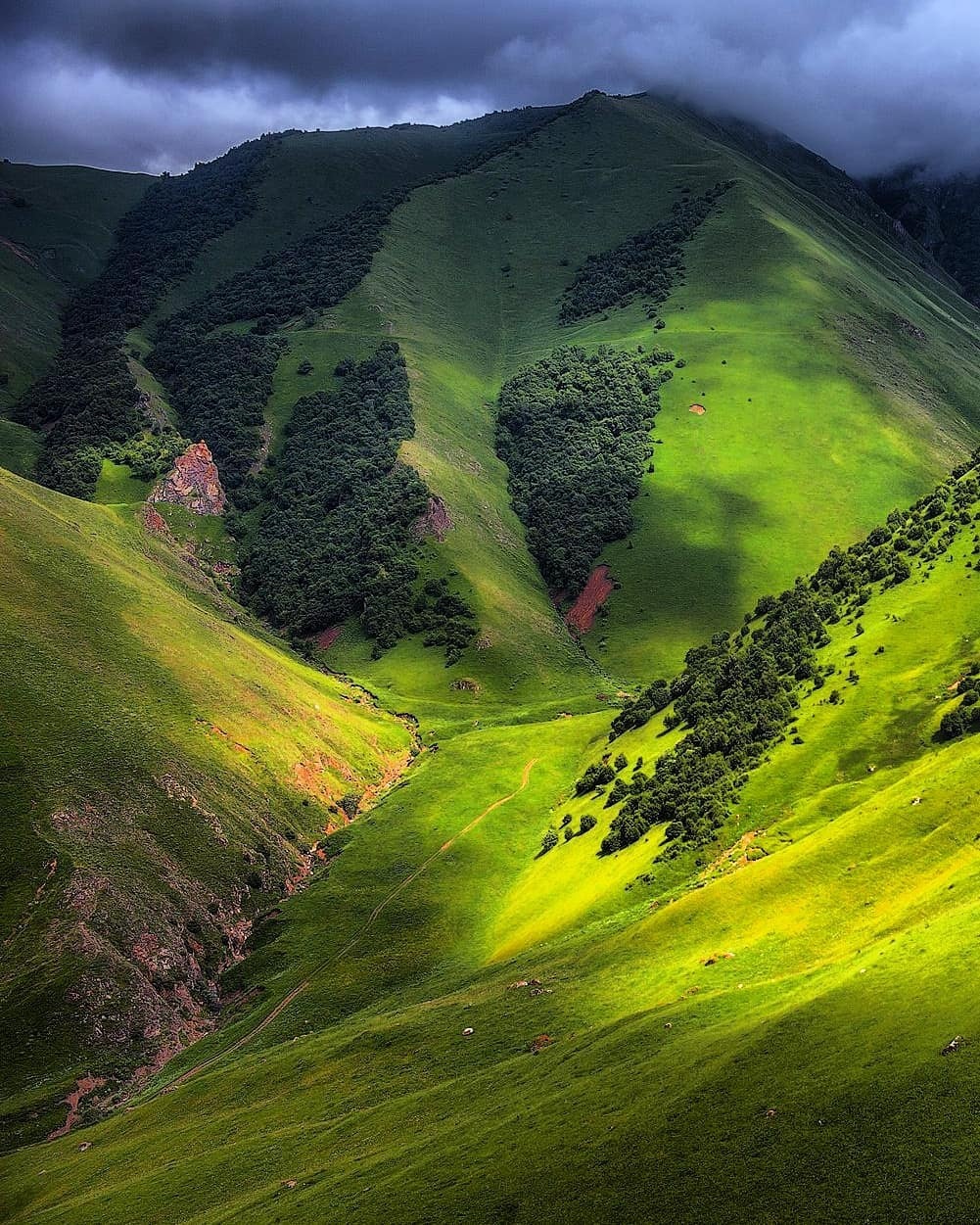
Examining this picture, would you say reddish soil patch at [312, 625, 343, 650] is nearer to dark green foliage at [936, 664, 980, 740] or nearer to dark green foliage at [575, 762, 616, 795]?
dark green foliage at [575, 762, 616, 795]

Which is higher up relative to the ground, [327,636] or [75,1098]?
[327,636]

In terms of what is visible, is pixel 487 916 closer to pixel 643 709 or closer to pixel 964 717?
pixel 643 709

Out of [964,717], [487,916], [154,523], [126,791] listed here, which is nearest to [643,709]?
[487,916]

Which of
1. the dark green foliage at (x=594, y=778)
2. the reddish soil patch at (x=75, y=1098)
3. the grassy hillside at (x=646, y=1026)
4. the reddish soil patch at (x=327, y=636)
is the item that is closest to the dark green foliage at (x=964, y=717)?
the grassy hillside at (x=646, y=1026)

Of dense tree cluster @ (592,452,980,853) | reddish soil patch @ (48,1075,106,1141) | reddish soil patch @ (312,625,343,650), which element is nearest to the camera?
reddish soil patch @ (48,1075,106,1141)

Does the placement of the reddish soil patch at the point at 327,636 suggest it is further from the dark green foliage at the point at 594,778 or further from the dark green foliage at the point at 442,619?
the dark green foliage at the point at 594,778

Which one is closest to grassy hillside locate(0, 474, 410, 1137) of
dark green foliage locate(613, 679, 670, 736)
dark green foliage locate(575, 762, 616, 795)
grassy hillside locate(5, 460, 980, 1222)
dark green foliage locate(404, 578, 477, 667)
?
grassy hillside locate(5, 460, 980, 1222)
